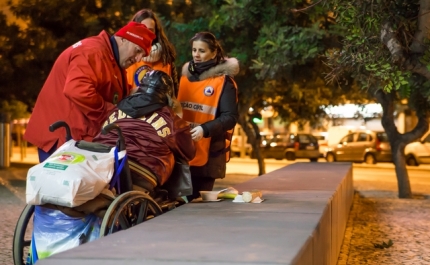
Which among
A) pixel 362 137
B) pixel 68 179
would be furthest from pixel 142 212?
pixel 362 137

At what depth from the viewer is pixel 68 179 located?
4344 mm

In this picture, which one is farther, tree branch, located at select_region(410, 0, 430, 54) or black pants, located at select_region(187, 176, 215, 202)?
tree branch, located at select_region(410, 0, 430, 54)

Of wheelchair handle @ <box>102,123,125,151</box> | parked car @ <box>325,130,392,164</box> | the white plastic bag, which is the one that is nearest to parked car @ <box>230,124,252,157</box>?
parked car @ <box>325,130,392,164</box>

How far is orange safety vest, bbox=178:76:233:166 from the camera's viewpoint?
6.27m

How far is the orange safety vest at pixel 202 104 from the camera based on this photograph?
627cm

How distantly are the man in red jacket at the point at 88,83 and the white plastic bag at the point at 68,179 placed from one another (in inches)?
29.9

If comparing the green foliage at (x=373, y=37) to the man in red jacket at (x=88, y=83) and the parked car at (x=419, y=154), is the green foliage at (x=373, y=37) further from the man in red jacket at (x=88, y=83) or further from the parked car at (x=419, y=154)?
the parked car at (x=419, y=154)

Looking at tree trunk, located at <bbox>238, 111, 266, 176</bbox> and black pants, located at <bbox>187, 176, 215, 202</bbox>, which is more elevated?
black pants, located at <bbox>187, 176, 215, 202</bbox>

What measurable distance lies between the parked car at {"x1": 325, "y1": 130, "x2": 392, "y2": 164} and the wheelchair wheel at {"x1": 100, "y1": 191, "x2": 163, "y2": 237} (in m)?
29.9

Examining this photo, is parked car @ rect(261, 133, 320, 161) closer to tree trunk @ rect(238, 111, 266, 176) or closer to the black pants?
tree trunk @ rect(238, 111, 266, 176)

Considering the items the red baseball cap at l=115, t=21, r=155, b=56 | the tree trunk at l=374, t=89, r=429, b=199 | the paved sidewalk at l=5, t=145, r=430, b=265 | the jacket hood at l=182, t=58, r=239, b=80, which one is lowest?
the paved sidewalk at l=5, t=145, r=430, b=265

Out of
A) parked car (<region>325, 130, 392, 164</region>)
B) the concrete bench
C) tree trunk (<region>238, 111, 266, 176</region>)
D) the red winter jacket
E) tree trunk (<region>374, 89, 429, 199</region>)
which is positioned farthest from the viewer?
parked car (<region>325, 130, 392, 164</region>)

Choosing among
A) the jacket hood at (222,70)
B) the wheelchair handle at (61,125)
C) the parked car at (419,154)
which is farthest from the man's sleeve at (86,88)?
the parked car at (419,154)

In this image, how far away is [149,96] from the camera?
5.22m
